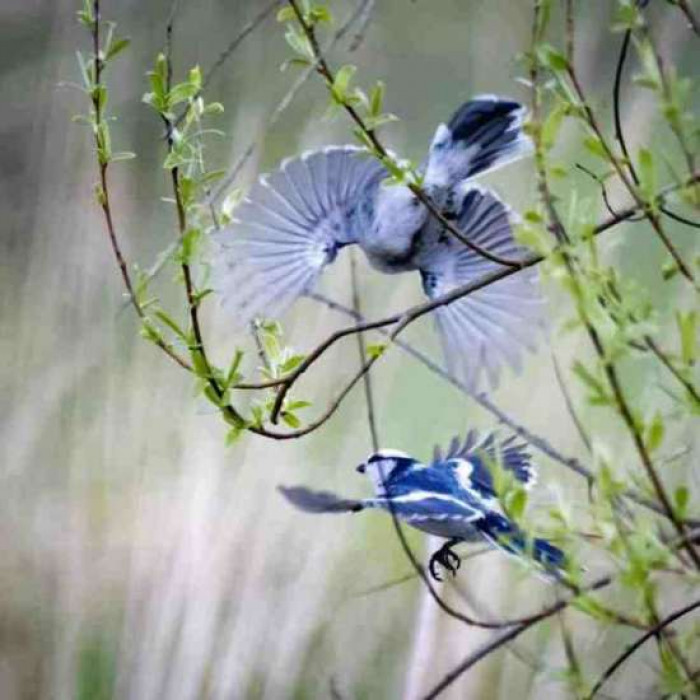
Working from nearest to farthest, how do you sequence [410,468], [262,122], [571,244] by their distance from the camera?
[571,244] → [410,468] → [262,122]

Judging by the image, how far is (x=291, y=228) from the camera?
1084 millimetres

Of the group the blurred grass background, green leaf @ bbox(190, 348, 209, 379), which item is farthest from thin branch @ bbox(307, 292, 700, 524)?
green leaf @ bbox(190, 348, 209, 379)

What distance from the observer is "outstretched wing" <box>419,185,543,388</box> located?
1068 mm

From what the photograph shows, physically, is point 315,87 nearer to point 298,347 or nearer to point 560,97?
point 298,347

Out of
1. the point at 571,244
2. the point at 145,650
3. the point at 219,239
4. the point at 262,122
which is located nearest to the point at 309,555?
the point at 145,650

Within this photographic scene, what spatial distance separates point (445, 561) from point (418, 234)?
26 centimetres

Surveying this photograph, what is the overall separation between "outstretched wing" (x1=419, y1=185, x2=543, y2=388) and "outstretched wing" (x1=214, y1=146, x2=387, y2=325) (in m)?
0.07

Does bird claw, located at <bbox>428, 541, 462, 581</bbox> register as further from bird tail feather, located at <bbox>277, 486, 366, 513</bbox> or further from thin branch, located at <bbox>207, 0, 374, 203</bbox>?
thin branch, located at <bbox>207, 0, 374, 203</bbox>

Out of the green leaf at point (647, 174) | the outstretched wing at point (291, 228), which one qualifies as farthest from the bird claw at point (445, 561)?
the green leaf at point (647, 174)

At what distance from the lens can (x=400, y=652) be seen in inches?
42.2

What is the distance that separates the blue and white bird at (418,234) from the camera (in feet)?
3.47

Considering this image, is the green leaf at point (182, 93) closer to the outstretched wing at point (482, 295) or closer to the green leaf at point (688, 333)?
the outstretched wing at point (482, 295)

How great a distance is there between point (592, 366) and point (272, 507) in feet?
0.95

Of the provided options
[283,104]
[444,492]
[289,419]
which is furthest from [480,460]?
[283,104]
